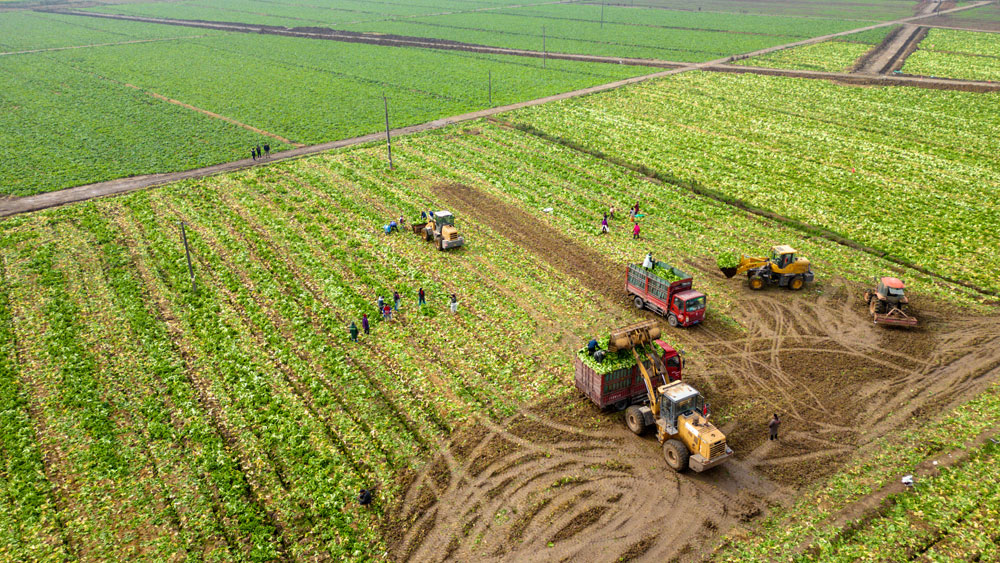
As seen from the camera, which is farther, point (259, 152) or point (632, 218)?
point (259, 152)

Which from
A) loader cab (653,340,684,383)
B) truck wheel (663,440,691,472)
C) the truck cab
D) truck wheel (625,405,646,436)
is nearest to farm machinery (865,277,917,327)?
the truck cab

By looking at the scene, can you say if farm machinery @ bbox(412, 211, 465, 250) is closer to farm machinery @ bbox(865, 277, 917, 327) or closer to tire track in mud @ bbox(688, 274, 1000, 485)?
tire track in mud @ bbox(688, 274, 1000, 485)

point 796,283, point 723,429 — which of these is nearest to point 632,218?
point 796,283

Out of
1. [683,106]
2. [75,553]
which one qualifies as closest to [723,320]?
[75,553]

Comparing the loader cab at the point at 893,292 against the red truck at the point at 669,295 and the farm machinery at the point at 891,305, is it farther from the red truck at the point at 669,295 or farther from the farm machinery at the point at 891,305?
the red truck at the point at 669,295

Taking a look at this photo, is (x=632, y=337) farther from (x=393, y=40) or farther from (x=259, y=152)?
(x=393, y=40)

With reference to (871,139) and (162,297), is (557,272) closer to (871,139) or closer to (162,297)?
(162,297)

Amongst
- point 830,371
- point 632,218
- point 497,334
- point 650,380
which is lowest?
point 497,334
